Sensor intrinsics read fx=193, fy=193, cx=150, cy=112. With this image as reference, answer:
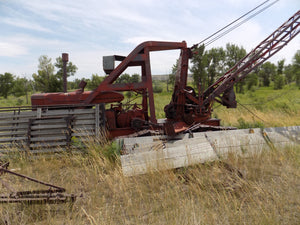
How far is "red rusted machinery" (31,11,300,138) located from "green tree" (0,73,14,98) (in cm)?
5509

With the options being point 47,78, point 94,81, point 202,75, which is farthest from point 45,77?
point 202,75

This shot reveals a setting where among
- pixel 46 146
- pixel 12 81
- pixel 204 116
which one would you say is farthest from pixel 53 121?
pixel 12 81

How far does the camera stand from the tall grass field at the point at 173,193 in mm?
2461

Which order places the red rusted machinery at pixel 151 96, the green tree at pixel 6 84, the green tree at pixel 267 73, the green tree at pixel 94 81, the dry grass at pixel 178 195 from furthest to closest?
the green tree at pixel 267 73
the green tree at pixel 6 84
the green tree at pixel 94 81
the red rusted machinery at pixel 151 96
the dry grass at pixel 178 195

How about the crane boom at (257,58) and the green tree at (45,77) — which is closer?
the crane boom at (257,58)

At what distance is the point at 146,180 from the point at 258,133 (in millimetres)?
3588

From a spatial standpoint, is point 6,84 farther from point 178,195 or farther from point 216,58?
point 178,195

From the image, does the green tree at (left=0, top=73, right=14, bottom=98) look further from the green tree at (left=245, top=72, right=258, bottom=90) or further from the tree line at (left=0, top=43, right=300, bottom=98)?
the green tree at (left=245, top=72, right=258, bottom=90)

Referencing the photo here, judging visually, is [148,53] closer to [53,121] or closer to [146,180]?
[53,121]

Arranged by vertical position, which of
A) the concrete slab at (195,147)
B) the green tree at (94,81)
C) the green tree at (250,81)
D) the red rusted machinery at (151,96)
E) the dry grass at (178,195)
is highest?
the green tree at (94,81)

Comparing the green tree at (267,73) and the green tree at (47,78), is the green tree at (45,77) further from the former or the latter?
the green tree at (267,73)

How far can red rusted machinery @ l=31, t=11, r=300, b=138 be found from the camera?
628 cm

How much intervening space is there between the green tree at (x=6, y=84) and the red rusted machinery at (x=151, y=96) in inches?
2169

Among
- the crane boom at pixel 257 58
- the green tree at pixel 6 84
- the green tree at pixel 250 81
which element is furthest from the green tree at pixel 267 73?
the green tree at pixel 6 84
